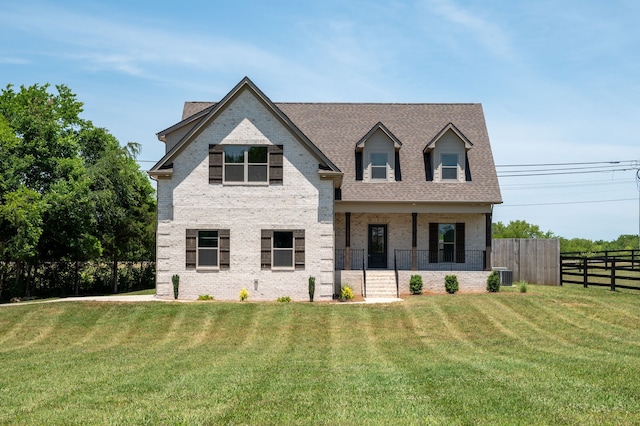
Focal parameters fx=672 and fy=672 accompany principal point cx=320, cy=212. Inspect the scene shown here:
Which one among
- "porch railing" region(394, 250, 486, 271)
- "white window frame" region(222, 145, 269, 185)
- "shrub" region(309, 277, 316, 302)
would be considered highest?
"white window frame" region(222, 145, 269, 185)

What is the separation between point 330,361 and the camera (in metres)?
16.0

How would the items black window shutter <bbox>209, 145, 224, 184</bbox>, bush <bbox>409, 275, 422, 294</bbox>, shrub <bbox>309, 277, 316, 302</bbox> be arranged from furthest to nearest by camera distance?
bush <bbox>409, 275, 422, 294</bbox> < black window shutter <bbox>209, 145, 224, 184</bbox> < shrub <bbox>309, 277, 316, 302</bbox>

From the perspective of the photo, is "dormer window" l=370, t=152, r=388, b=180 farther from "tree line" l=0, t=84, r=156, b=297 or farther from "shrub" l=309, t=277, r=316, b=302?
"tree line" l=0, t=84, r=156, b=297

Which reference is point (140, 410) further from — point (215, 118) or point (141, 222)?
point (141, 222)

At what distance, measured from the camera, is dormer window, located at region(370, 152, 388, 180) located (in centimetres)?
3291

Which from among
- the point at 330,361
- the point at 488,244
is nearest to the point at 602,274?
the point at 488,244

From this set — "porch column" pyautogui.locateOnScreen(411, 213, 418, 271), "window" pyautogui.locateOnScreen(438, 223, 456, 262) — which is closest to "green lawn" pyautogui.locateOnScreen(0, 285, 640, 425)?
"porch column" pyautogui.locateOnScreen(411, 213, 418, 271)

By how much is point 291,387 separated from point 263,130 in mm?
17724

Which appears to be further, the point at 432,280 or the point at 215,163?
the point at 432,280

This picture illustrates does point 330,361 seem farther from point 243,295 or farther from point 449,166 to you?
point 449,166

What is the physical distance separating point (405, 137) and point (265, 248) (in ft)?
35.9

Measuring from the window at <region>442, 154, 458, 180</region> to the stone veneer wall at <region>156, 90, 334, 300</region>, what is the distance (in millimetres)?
7482

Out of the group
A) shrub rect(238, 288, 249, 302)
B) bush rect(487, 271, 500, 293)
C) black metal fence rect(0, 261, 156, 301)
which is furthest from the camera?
black metal fence rect(0, 261, 156, 301)

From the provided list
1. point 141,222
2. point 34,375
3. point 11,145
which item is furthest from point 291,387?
Answer: point 141,222
